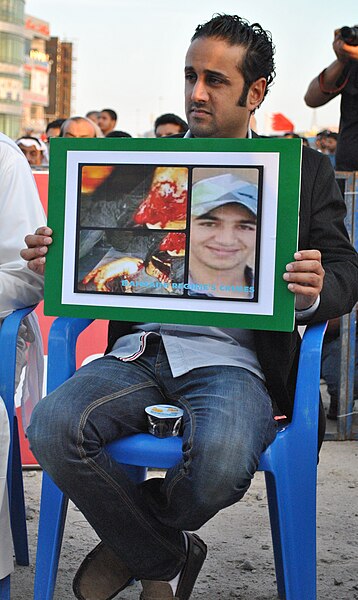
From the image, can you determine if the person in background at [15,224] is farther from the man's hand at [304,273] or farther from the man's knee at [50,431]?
the man's hand at [304,273]

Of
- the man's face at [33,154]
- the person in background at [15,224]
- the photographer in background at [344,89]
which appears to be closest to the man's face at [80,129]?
the man's face at [33,154]

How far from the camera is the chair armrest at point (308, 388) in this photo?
2531mm

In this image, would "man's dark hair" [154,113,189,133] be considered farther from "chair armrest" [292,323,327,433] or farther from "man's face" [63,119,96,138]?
"chair armrest" [292,323,327,433]

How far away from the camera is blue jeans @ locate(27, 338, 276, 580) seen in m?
2.37

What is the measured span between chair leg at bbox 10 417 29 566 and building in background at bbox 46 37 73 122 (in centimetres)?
11679

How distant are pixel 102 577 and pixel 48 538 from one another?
183 mm

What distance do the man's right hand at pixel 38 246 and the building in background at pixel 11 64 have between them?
76.2 metres

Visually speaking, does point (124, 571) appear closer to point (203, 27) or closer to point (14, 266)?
point (14, 266)

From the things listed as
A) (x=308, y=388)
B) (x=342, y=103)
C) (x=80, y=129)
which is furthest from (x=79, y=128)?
(x=308, y=388)

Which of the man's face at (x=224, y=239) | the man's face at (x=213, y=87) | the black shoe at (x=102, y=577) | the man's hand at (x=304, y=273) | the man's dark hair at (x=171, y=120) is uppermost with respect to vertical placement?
the man's dark hair at (x=171, y=120)

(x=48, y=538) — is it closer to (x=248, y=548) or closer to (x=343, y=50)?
(x=248, y=548)

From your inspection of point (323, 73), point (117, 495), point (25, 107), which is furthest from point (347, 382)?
point (25, 107)

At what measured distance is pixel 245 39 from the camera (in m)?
2.78

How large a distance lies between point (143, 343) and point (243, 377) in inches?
13.0
